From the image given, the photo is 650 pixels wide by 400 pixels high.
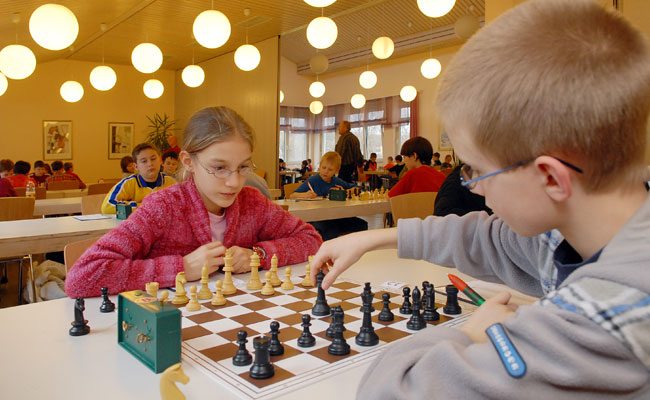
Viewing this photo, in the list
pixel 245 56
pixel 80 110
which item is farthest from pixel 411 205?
pixel 80 110

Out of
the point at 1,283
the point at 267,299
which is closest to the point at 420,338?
the point at 267,299

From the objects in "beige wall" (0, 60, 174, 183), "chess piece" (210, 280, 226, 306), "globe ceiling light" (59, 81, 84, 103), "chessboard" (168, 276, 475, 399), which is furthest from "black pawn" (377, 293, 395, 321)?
"beige wall" (0, 60, 174, 183)

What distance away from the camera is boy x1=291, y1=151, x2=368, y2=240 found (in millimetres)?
5000

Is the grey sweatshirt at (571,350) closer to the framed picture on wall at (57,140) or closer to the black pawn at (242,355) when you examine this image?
the black pawn at (242,355)

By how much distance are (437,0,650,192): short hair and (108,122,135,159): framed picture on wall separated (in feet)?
39.8

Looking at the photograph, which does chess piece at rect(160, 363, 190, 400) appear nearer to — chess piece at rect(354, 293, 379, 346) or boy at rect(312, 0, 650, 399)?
boy at rect(312, 0, 650, 399)

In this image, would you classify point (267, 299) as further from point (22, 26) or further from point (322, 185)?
point (22, 26)

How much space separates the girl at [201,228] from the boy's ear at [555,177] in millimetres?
1199

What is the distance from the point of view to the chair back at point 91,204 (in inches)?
160

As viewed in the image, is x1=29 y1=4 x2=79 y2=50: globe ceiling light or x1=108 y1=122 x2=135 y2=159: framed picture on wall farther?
x1=108 y1=122 x2=135 y2=159: framed picture on wall

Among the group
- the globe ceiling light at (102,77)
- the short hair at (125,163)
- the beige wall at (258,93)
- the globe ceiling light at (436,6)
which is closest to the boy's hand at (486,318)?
the globe ceiling light at (436,6)

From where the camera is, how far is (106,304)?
1.39 metres

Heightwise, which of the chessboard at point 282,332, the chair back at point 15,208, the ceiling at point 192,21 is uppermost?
the ceiling at point 192,21

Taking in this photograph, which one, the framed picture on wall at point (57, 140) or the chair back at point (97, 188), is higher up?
the framed picture on wall at point (57, 140)
